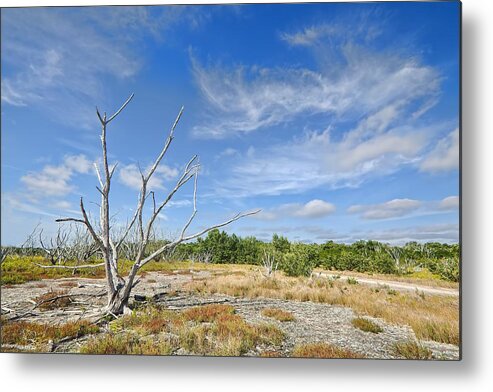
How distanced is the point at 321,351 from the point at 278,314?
0.54 metres

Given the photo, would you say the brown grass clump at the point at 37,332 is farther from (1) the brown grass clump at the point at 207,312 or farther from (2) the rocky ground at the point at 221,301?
(1) the brown grass clump at the point at 207,312

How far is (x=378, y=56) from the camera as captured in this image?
3242 millimetres

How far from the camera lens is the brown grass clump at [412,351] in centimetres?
296

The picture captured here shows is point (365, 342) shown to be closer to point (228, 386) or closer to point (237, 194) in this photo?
point (228, 386)

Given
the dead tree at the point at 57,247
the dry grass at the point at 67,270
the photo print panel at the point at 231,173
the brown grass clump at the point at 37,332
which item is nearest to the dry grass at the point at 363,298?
the photo print panel at the point at 231,173

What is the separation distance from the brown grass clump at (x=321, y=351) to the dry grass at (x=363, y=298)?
45 centimetres

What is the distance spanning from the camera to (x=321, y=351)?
3055 mm

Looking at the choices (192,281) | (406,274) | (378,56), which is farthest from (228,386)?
(378,56)

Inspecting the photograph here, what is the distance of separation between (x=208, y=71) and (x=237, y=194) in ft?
4.25

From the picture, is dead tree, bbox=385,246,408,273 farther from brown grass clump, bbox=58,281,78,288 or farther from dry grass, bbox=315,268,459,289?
brown grass clump, bbox=58,281,78,288

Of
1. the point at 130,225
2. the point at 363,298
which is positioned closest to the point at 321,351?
the point at 363,298

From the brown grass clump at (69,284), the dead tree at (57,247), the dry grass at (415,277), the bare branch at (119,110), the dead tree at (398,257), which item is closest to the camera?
the dry grass at (415,277)

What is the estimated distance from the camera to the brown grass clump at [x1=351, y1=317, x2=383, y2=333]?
312cm

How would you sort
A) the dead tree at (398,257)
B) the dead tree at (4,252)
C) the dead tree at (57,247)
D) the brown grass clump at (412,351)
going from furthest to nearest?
the dead tree at (57,247)
the dead tree at (4,252)
the dead tree at (398,257)
the brown grass clump at (412,351)
